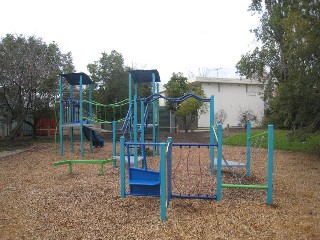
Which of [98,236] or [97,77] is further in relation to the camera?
[97,77]

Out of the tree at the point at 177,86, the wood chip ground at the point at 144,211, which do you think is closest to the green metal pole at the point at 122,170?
the wood chip ground at the point at 144,211

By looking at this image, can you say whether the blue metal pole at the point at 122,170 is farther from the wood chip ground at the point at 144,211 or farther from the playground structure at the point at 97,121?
the playground structure at the point at 97,121

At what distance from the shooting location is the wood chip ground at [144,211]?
3.78 meters

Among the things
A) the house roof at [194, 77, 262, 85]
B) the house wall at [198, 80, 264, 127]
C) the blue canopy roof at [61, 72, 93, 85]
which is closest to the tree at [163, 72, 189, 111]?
the house roof at [194, 77, 262, 85]

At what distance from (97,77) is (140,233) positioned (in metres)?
16.7

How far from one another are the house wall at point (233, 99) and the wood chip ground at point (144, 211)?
61.7ft

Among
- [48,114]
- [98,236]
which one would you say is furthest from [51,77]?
[98,236]

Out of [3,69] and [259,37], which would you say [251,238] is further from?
[259,37]

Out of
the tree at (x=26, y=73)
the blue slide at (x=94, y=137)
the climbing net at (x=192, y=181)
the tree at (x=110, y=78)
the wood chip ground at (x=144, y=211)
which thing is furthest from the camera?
the tree at (x=110, y=78)

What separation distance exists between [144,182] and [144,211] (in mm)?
471

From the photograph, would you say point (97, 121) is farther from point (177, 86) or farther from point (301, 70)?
point (177, 86)

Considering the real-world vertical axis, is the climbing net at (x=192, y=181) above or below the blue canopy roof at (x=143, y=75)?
below

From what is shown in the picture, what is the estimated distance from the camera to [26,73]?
13.2 meters

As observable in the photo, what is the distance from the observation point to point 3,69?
42.6 feet
